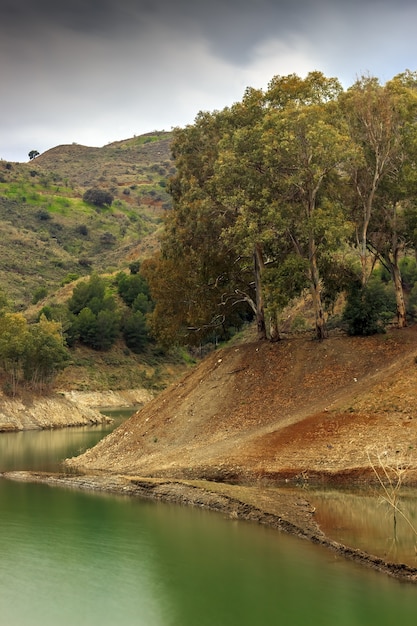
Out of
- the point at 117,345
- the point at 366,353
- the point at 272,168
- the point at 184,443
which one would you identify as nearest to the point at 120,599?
the point at 184,443

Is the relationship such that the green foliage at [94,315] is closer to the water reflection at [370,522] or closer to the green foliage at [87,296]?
the green foliage at [87,296]

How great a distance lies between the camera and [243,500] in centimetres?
2602

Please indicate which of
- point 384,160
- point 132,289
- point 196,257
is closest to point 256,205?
point 196,257

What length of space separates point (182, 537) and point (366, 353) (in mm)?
17938

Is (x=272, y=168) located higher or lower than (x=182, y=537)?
higher

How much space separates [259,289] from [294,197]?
639cm

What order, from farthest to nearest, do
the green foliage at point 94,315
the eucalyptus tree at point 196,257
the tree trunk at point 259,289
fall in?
1. the green foliage at point 94,315
2. the tree trunk at point 259,289
3. the eucalyptus tree at point 196,257

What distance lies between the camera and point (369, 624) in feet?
50.4

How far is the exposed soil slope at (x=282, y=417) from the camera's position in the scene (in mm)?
29422

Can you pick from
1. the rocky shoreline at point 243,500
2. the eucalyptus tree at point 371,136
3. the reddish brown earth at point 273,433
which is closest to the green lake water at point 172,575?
the rocky shoreline at point 243,500

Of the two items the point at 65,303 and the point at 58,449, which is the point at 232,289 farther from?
the point at 65,303

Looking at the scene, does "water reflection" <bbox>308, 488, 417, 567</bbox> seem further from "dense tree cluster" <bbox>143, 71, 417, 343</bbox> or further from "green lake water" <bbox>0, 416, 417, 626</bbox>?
"dense tree cluster" <bbox>143, 71, 417, 343</bbox>

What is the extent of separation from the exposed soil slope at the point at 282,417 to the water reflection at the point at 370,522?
1.85m

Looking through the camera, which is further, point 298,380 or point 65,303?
point 65,303
